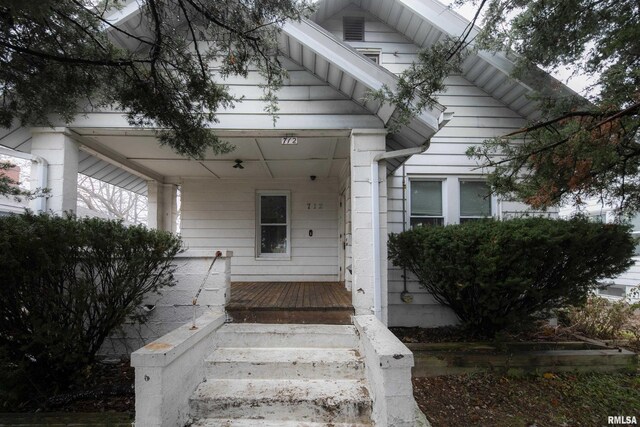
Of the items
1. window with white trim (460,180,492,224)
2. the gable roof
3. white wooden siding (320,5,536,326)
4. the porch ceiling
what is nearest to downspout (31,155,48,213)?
the porch ceiling

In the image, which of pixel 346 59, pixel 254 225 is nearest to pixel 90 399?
pixel 346 59

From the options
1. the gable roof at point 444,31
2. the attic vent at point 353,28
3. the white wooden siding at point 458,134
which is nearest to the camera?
the gable roof at point 444,31

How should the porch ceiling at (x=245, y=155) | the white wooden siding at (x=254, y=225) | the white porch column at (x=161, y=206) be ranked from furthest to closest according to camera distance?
the white porch column at (x=161, y=206), the white wooden siding at (x=254, y=225), the porch ceiling at (x=245, y=155)

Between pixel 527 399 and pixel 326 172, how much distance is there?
5102 mm

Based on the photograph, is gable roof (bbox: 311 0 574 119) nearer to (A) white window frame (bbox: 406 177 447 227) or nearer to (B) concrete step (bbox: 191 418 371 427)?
(A) white window frame (bbox: 406 177 447 227)

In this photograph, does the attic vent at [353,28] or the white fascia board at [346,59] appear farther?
the attic vent at [353,28]

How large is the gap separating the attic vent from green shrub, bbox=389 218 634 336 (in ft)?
13.3

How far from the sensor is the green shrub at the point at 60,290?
2.90m

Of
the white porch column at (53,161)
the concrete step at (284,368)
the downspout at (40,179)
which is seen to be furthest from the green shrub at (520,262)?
the downspout at (40,179)

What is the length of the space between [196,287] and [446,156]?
4.60m

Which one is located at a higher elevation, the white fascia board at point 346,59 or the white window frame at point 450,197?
the white fascia board at point 346,59

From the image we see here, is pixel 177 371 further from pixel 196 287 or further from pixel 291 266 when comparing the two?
pixel 291 266

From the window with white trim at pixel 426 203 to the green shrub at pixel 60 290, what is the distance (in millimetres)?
4288

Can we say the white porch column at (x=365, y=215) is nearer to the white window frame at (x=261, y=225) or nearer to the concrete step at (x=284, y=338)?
the concrete step at (x=284, y=338)
